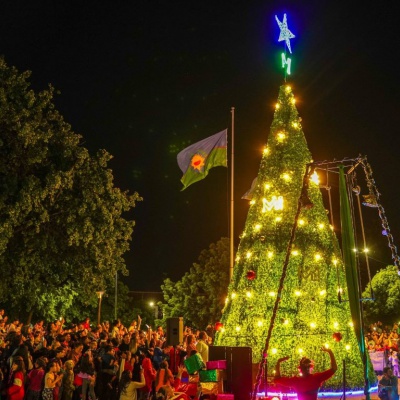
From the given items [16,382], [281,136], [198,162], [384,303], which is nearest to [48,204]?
[198,162]

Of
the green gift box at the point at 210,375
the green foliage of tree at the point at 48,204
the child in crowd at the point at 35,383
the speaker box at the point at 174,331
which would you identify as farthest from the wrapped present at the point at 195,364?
the green foliage of tree at the point at 48,204

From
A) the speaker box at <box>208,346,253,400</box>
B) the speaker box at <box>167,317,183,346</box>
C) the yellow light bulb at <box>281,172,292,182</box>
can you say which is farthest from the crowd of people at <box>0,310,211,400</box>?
the yellow light bulb at <box>281,172,292,182</box>

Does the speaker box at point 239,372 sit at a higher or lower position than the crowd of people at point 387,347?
lower

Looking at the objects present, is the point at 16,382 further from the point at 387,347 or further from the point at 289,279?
the point at 387,347

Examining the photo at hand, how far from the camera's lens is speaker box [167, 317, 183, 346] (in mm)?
14664

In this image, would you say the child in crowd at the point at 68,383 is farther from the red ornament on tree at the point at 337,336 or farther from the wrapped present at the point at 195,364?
the red ornament on tree at the point at 337,336

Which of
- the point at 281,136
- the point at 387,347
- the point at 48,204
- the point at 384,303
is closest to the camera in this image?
the point at 281,136

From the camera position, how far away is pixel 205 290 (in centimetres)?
4431

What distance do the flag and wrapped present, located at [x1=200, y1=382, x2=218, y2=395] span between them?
10.8 m

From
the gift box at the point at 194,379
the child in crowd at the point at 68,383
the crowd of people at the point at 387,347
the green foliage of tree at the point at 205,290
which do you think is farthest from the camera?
the green foliage of tree at the point at 205,290

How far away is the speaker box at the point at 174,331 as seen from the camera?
14.7 m

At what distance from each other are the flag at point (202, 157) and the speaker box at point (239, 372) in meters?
10.4

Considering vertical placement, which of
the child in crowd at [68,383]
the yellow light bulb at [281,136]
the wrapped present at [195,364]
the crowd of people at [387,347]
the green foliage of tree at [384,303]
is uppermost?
the yellow light bulb at [281,136]

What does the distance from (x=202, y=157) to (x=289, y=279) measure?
7403 mm
